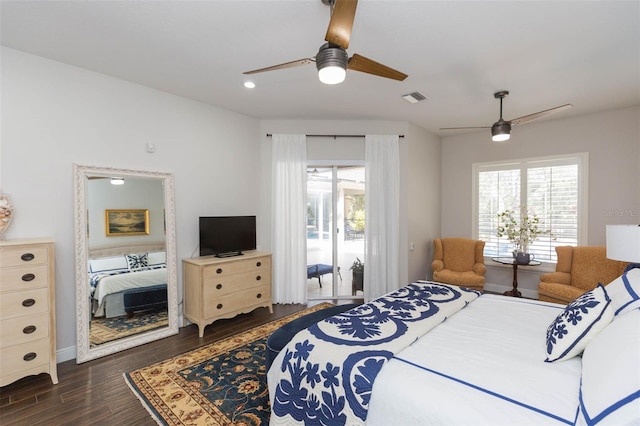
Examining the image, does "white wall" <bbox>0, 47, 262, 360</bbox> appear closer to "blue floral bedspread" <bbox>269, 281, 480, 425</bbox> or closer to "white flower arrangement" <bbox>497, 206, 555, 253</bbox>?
"blue floral bedspread" <bbox>269, 281, 480, 425</bbox>

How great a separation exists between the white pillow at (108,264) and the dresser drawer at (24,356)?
2.54 ft

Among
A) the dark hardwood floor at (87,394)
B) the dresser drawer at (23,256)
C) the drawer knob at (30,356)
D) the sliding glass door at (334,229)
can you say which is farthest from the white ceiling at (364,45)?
the dark hardwood floor at (87,394)

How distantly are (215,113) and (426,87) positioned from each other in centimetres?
275

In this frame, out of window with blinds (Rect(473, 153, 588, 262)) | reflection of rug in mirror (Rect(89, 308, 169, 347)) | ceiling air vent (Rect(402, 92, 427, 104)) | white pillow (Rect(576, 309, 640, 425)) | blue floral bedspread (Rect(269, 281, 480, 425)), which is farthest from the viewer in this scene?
window with blinds (Rect(473, 153, 588, 262))

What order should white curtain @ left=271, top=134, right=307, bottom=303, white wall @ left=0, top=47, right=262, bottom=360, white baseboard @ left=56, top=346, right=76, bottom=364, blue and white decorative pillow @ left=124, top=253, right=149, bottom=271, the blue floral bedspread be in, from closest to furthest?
the blue floral bedspread → white wall @ left=0, top=47, right=262, bottom=360 → white baseboard @ left=56, top=346, right=76, bottom=364 → blue and white decorative pillow @ left=124, top=253, right=149, bottom=271 → white curtain @ left=271, top=134, right=307, bottom=303

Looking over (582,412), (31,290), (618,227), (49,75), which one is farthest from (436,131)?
(31,290)

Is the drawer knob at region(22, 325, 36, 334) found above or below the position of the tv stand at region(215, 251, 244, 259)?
below

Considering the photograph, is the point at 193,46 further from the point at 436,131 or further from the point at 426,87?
the point at 436,131

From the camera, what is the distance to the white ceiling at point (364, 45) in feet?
7.22

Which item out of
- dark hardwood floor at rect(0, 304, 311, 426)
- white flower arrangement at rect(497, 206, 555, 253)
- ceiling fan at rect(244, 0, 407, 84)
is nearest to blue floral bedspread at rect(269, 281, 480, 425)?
dark hardwood floor at rect(0, 304, 311, 426)

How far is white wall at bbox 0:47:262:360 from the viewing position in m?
2.74

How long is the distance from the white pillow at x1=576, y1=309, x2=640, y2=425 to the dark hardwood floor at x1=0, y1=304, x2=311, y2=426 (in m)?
2.47

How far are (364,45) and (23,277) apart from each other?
3381mm

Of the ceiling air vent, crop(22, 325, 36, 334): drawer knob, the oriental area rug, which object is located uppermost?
the ceiling air vent
